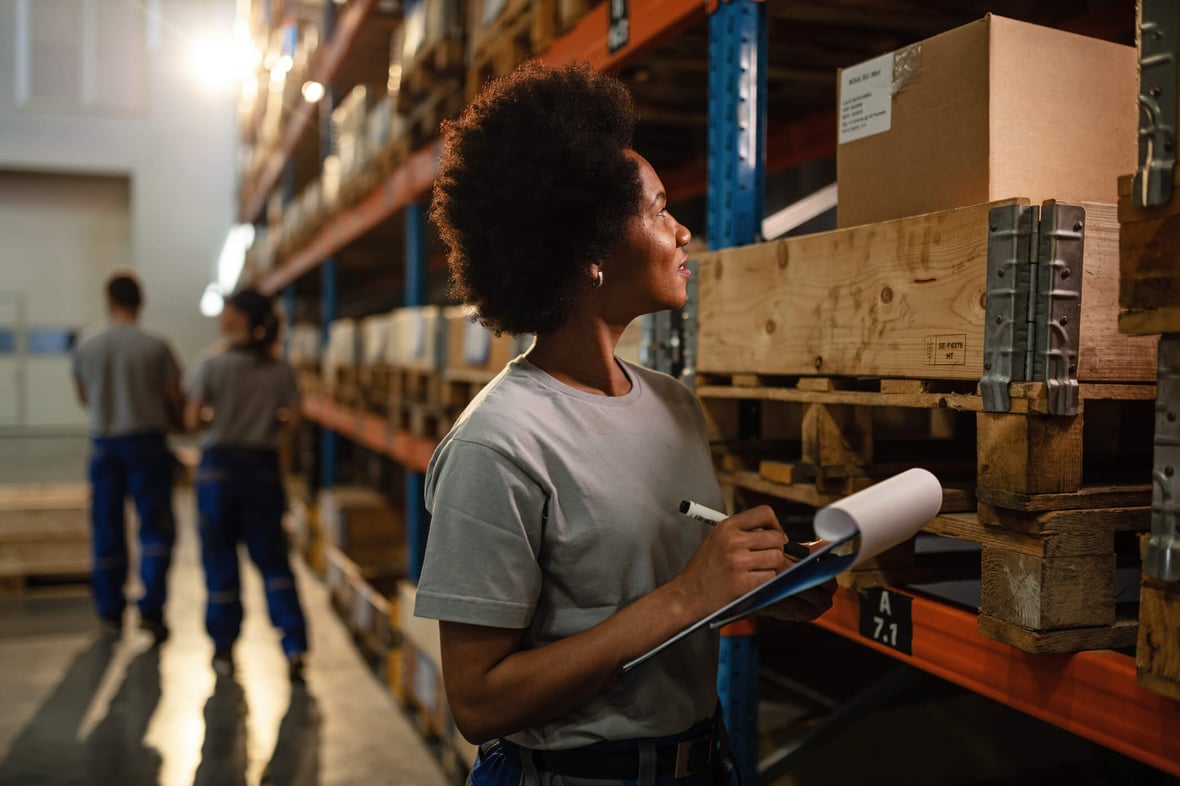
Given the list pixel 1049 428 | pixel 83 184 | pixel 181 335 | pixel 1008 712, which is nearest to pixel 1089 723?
pixel 1049 428

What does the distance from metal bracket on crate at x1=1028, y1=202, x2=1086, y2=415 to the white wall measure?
18964mm

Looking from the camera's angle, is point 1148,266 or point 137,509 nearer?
point 1148,266

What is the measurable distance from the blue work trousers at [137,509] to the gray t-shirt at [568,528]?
17.3 feet

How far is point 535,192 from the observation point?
1.50 m

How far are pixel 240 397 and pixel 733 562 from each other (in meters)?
4.65

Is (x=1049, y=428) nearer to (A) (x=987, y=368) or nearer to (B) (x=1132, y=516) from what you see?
(A) (x=987, y=368)

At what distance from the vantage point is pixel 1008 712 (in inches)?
165

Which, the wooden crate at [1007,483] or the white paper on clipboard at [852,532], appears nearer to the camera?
the white paper on clipboard at [852,532]

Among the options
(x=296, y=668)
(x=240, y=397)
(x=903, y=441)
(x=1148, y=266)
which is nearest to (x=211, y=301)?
(x=240, y=397)

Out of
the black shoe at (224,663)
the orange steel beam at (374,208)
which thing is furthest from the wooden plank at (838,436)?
the black shoe at (224,663)

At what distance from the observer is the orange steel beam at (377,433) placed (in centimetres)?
505

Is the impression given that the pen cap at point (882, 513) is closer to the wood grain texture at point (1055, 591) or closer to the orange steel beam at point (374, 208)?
the wood grain texture at point (1055, 591)

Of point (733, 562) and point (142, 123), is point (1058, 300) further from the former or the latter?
point (142, 123)

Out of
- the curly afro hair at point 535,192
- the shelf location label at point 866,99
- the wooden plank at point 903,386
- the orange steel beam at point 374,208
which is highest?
the orange steel beam at point 374,208
